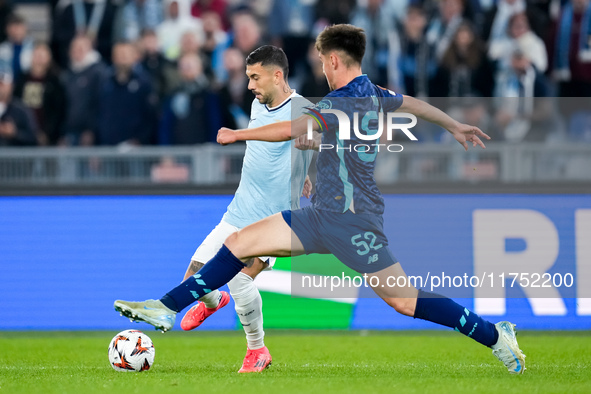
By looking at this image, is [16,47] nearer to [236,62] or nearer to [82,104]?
[82,104]

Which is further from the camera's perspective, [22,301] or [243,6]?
[243,6]

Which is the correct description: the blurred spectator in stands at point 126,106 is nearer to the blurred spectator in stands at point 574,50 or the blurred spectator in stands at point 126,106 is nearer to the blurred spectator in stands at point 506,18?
the blurred spectator in stands at point 506,18

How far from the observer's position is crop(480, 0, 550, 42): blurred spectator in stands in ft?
38.1

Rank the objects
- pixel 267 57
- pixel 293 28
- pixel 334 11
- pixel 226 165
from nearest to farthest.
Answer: pixel 267 57
pixel 226 165
pixel 334 11
pixel 293 28

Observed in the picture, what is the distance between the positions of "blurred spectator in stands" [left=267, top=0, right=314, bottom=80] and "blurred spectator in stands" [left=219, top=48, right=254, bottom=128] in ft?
2.25

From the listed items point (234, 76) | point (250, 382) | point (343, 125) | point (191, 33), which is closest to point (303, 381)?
point (250, 382)

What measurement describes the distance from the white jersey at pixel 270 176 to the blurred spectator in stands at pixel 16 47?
20.3ft

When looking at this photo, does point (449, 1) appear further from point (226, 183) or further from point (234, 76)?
point (226, 183)

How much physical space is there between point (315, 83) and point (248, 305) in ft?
16.1

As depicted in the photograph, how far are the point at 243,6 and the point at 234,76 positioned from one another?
1.36 metres

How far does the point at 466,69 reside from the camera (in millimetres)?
11242

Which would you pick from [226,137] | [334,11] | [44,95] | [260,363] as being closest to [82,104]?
[44,95]

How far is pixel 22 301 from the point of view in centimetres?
984

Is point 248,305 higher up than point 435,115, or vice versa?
point 435,115
